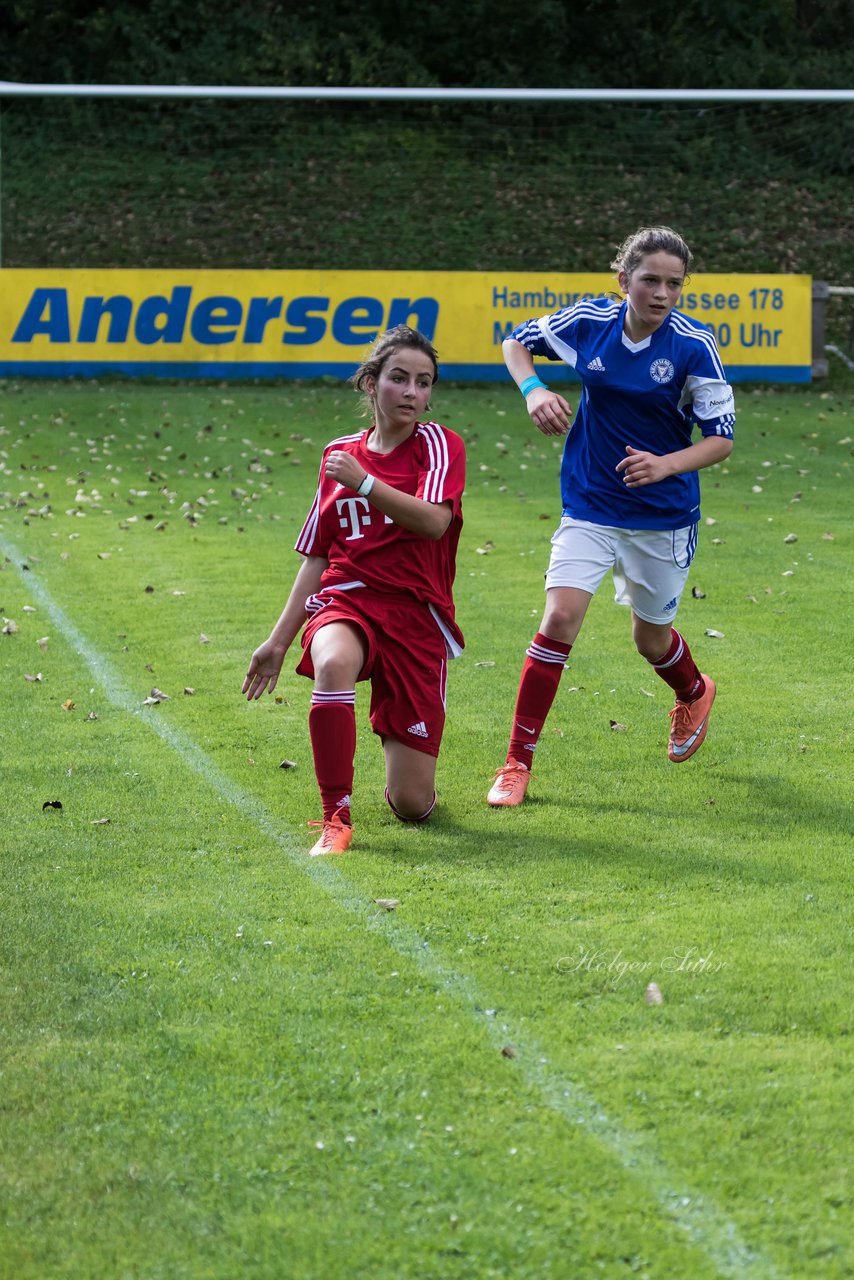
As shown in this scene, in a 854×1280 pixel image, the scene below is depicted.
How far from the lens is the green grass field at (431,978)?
277cm

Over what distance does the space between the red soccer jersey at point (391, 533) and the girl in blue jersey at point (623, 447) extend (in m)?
0.45

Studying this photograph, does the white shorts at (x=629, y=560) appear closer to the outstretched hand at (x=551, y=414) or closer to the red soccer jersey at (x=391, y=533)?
the outstretched hand at (x=551, y=414)

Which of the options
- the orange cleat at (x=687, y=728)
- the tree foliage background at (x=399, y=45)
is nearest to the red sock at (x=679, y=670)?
the orange cleat at (x=687, y=728)

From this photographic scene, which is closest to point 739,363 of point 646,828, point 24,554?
point 24,554

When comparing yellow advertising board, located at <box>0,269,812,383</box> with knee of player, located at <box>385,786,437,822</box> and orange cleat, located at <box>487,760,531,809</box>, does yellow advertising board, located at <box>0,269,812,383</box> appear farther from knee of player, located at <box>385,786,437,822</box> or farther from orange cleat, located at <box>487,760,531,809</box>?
knee of player, located at <box>385,786,437,822</box>

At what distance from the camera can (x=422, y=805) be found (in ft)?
16.9

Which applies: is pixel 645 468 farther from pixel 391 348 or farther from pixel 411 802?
pixel 411 802

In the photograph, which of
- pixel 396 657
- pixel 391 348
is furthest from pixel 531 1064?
pixel 391 348

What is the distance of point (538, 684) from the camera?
562 cm

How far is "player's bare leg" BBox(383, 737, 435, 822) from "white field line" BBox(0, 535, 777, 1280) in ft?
1.25

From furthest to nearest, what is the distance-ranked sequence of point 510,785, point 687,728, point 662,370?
point 687,728 < point 662,370 < point 510,785

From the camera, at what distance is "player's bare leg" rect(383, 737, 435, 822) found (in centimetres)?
510

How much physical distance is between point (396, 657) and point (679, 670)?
4.56 feet

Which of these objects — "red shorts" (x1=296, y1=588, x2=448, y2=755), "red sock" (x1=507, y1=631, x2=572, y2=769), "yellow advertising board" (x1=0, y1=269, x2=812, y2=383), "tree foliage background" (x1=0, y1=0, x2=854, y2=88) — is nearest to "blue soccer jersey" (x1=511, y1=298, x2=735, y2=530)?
"red sock" (x1=507, y1=631, x2=572, y2=769)
